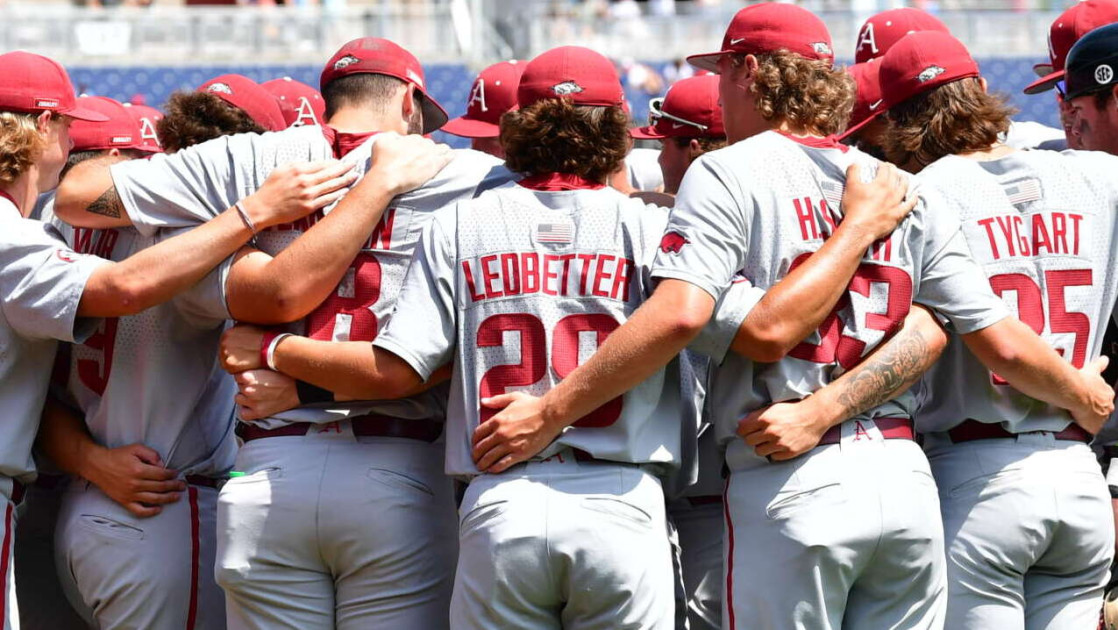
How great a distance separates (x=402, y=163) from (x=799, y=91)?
1.17m

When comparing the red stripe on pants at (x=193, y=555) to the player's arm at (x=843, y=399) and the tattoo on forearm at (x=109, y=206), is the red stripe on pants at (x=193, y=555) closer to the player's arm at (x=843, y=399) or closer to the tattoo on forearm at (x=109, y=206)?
the tattoo on forearm at (x=109, y=206)

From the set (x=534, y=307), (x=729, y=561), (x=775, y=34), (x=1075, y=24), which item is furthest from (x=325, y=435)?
(x=1075, y=24)

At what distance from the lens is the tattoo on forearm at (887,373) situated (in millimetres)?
3244

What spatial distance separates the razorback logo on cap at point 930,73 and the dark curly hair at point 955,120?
0.14ft

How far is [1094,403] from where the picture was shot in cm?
356

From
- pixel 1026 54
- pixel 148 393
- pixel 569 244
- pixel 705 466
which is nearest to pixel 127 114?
pixel 148 393

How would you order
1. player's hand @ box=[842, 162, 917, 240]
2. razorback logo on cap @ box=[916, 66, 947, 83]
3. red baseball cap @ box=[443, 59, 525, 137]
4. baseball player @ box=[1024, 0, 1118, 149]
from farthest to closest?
red baseball cap @ box=[443, 59, 525, 137] → baseball player @ box=[1024, 0, 1118, 149] → razorback logo on cap @ box=[916, 66, 947, 83] → player's hand @ box=[842, 162, 917, 240]

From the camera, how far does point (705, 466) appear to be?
392 cm

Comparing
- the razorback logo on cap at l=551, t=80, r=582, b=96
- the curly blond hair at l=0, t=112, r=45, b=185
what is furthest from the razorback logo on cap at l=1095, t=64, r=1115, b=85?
the curly blond hair at l=0, t=112, r=45, b=185

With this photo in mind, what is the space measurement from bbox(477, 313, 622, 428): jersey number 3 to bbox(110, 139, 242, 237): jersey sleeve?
0.99m

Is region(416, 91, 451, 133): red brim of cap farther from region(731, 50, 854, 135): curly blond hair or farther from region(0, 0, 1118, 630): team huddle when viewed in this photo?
region(731, 50, 854, 135): curly blond hair

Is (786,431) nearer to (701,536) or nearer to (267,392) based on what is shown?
(701,536)

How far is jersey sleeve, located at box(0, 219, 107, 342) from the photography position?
11.5ft

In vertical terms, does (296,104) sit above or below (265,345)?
above
